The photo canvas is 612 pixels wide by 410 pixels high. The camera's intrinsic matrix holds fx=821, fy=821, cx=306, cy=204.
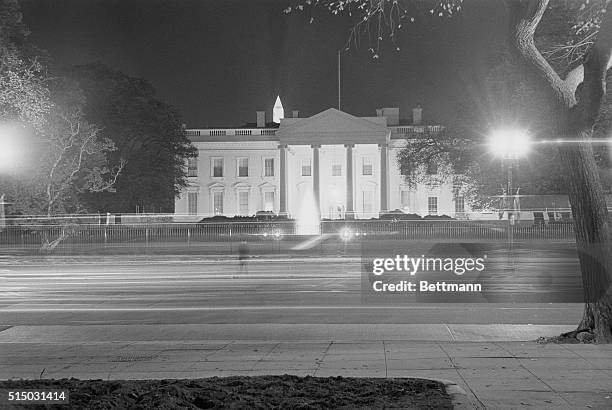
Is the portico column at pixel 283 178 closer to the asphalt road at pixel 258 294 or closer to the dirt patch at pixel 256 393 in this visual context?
the asphalt road at pixel 258 294

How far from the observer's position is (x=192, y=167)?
95.0m

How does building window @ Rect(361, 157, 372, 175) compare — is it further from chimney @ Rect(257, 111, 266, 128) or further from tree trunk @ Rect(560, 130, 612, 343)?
tree trunk @ Rect(560, 130, 612, 343)

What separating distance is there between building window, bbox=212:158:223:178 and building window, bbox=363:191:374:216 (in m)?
17.0

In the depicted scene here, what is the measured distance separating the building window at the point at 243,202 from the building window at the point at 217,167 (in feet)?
10.5

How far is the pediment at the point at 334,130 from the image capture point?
86.1 meters

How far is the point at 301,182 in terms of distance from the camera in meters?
92.0

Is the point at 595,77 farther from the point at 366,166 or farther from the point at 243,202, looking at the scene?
the point at 243,202

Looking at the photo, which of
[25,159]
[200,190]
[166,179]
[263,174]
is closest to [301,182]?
[263,174]

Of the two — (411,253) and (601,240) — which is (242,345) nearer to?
(601,240)

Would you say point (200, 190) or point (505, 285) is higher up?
point (200, 190)

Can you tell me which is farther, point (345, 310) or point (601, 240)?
point (345, 310)

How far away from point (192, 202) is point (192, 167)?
4.16 metres

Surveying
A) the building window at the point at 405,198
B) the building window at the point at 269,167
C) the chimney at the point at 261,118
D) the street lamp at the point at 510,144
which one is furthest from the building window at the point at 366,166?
the street lamp at the point at 510,144

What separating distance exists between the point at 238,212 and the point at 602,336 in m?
84.3
